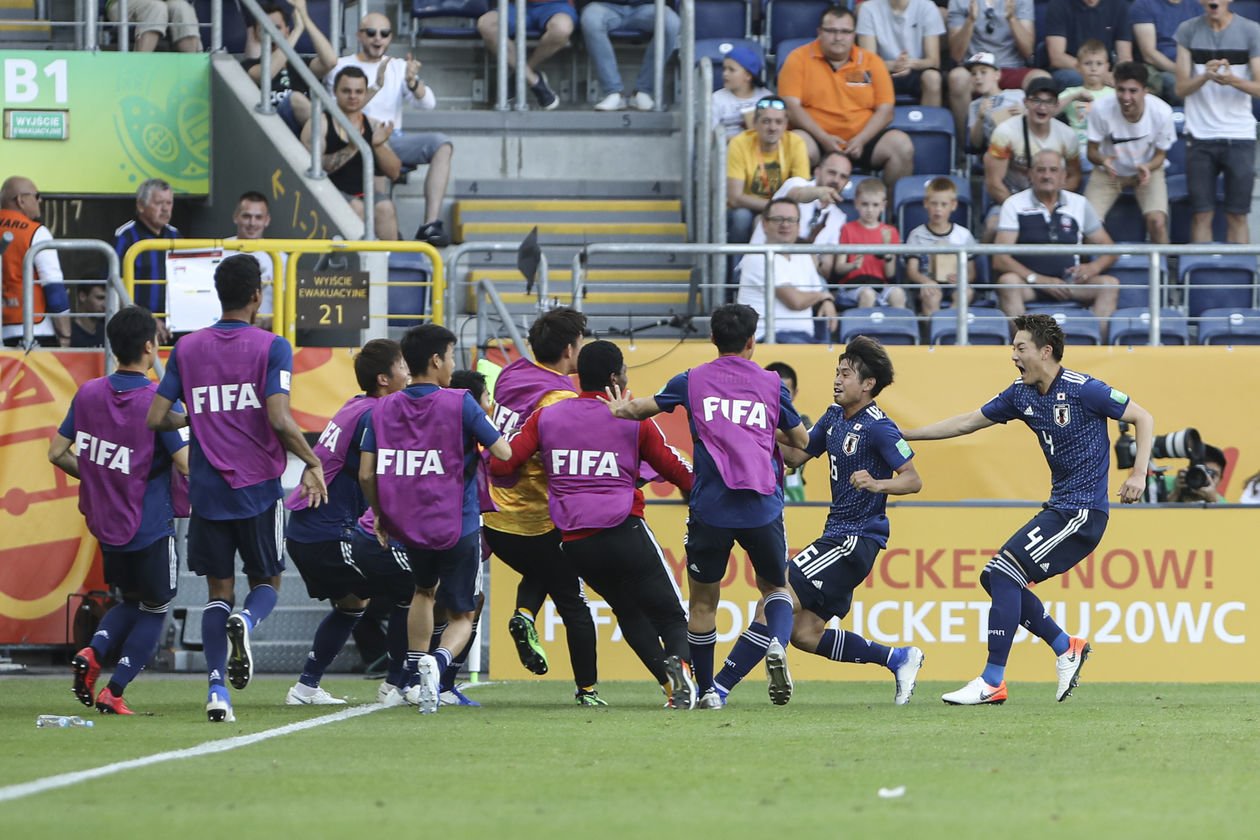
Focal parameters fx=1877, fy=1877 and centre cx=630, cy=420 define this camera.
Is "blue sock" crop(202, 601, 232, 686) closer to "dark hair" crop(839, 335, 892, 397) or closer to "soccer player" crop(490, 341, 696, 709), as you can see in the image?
"soccer player" crop(490, 341, 696, 709)

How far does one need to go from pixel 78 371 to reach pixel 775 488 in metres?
7.30

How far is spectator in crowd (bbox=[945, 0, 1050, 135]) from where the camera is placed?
18.4 metres

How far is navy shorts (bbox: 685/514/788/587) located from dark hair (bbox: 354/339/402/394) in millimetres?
1888

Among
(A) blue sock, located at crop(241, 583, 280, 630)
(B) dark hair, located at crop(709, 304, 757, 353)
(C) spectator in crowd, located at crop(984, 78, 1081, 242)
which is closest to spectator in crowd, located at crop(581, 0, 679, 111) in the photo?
(C) spectator in crowd, located at crop(984, 78, 1081, 242)

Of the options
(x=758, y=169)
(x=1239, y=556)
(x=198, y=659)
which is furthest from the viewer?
(x=758, y=169)

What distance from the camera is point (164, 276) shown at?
1513cm

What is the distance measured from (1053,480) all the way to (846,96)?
808 cm

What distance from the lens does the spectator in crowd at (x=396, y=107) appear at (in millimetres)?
17047

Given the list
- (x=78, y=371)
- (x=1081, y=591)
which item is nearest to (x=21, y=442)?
(x=78, y=371)

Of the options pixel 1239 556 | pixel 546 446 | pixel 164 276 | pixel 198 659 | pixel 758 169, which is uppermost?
pixel 758 169

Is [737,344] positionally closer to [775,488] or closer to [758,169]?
[775,488]

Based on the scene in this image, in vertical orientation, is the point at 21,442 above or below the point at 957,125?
below

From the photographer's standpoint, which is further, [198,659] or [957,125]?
[957,125]

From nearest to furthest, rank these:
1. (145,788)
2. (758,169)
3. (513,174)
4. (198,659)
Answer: (145,788)
(198,659)
(758,169)
(513,174)
